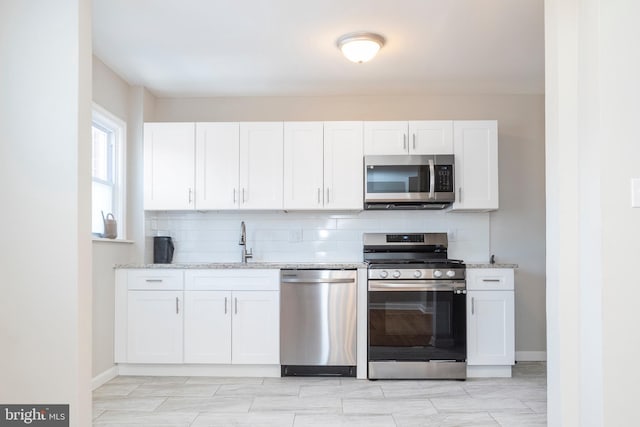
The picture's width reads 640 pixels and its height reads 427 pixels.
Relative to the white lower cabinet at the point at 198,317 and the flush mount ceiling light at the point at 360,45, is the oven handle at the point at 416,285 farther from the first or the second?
the flush mount ceiling light at the point at 360,45

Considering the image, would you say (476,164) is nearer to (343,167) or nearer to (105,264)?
(343,167)

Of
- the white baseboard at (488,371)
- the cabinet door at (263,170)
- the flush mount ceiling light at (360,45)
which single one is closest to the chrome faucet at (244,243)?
the cabinet door at (263,170)

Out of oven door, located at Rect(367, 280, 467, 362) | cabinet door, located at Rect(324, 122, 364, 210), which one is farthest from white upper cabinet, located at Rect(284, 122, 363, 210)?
oven door, located at Rect(367, 280, 467, 362)

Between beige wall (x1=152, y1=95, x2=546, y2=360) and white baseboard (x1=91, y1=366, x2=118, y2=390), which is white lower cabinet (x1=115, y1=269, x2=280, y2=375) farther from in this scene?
beige wall (x1=152, y1=95, x2=546, y2=360)

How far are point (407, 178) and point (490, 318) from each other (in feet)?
4.34

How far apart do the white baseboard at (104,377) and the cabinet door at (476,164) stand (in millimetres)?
3137

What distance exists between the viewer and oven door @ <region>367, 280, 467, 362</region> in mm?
3895

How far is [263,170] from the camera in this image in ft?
14.2

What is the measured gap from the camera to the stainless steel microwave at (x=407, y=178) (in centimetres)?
419

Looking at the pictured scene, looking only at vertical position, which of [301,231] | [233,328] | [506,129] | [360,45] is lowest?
[233,328]

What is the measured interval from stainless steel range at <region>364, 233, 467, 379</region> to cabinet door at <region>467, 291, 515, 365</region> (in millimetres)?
117
